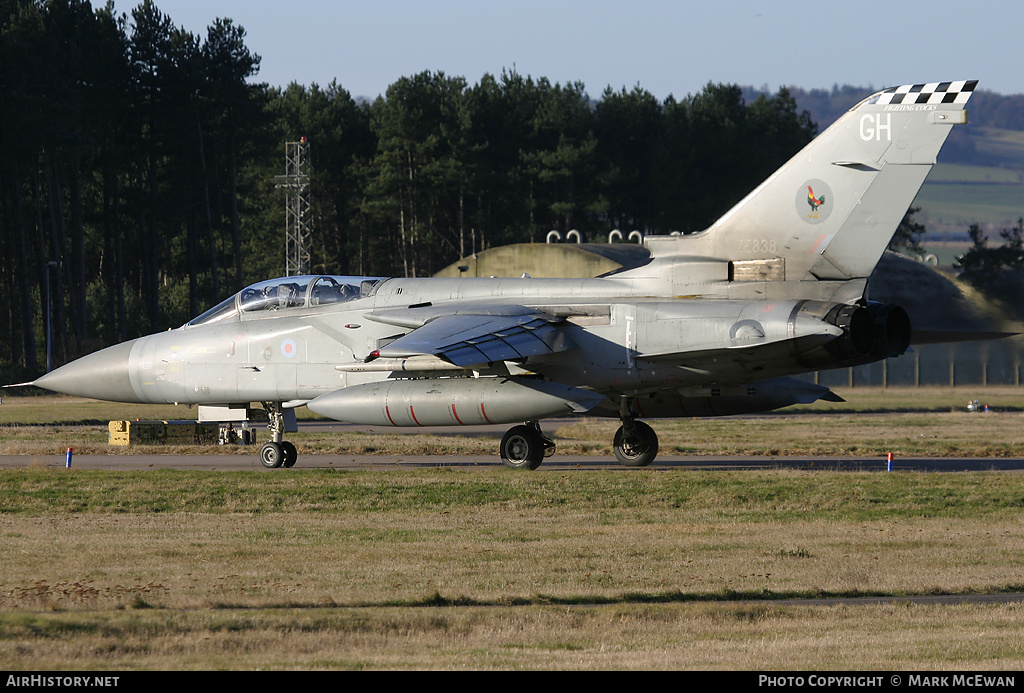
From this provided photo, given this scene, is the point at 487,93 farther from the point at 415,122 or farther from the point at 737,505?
the point at 737,505

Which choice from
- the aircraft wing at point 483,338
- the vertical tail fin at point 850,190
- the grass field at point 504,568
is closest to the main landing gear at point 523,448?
the grass field at point 504,568

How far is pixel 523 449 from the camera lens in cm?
1945

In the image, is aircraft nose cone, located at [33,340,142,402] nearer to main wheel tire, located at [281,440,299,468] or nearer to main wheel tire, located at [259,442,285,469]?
main wheel tire, located at [259,442,285,469]

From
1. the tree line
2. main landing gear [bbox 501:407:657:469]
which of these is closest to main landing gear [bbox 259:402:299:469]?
main landing gear [bbox 501:407:657:469]

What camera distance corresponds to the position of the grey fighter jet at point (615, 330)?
16.8 metres

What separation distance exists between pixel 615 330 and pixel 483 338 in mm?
2324

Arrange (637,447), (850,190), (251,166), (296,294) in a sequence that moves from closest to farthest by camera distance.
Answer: (850,190) → (637,447) → (296,294) → (251,166)

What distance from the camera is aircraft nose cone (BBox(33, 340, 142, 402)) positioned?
2111cm

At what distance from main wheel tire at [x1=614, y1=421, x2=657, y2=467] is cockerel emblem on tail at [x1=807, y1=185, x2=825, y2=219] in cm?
509

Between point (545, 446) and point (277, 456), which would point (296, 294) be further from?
point (545, 446)

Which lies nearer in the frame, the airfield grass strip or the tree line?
the airfield grass strip

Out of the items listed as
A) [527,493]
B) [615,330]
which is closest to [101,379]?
[527,493]

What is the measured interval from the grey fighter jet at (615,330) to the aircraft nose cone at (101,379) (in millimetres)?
29
